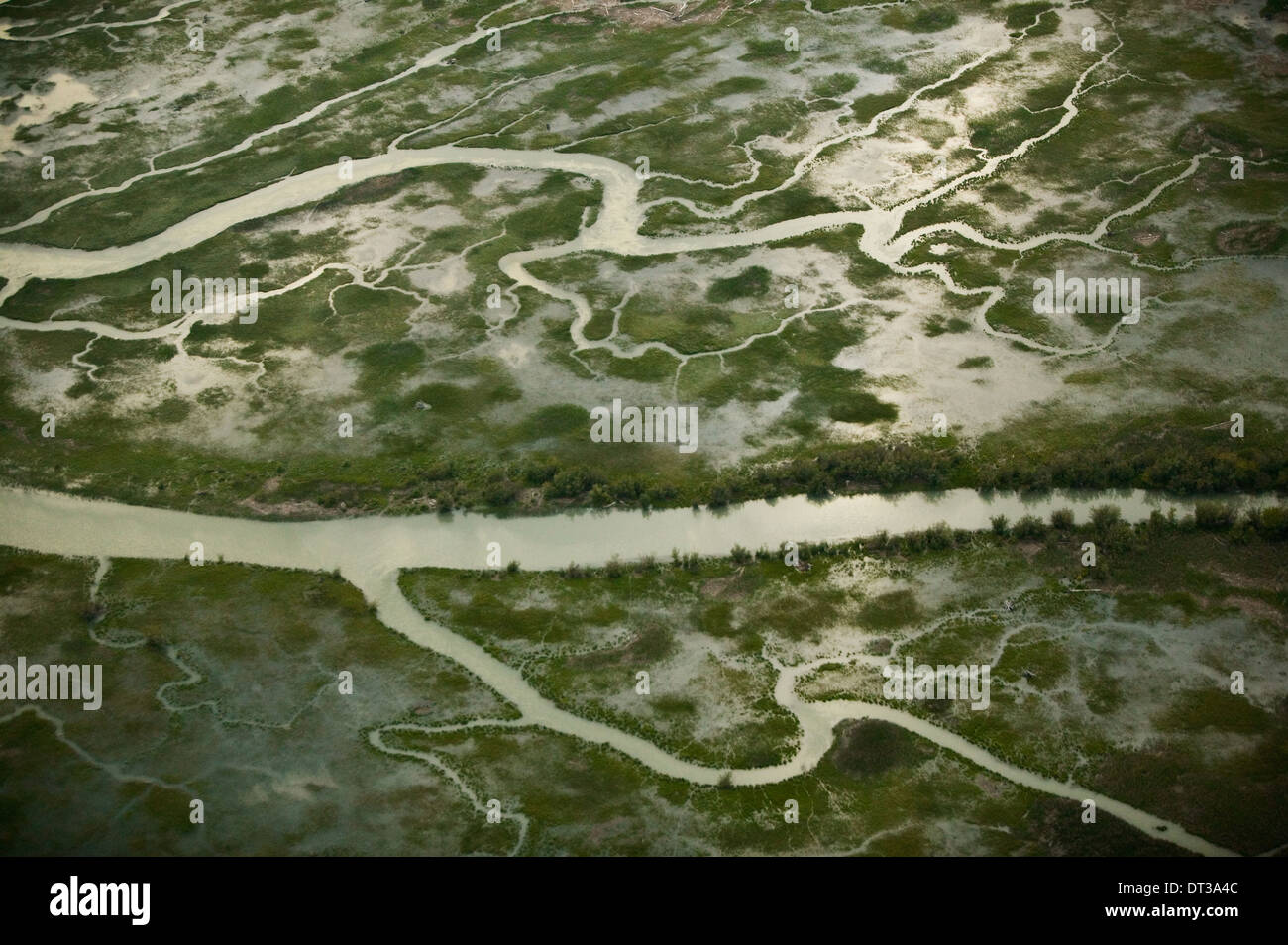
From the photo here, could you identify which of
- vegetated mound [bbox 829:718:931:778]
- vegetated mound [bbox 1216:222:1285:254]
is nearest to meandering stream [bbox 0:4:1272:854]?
vegetated mound [bbox 829:718:931:778]

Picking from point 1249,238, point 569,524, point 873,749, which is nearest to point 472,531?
point 569,524

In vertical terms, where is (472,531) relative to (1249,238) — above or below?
below

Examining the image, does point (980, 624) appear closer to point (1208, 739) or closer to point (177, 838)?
point (1208, 739)

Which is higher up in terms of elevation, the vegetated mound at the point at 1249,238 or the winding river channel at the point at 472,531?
the vegetated mound at the point at 1249,238

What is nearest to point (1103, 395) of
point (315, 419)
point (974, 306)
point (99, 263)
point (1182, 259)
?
point (974, 306)

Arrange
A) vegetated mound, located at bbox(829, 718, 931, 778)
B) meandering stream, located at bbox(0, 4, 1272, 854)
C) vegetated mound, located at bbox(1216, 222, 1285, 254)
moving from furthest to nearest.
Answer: vegetated mound, located at bbox(1216, 222, 1285, 254) → meandering stream, located at bbox(0, 4, 1272, 854) → vegetated mound, located at bbox(829, 718, 931, 778)

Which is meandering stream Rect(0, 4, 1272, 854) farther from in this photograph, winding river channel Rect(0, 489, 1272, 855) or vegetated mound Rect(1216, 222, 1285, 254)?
vegetated mound Rect(1216, 222, 1285, 254)

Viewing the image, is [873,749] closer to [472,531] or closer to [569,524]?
[569,524]

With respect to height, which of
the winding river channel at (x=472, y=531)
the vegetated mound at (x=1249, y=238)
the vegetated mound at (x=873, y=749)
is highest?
the vegetated mound at (x=1249, y=238)

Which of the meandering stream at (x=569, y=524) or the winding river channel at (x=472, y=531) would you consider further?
the winding river channel at (x=472, y=531)

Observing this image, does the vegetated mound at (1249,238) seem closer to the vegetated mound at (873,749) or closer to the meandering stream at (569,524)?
the meandering stream at (569,524)

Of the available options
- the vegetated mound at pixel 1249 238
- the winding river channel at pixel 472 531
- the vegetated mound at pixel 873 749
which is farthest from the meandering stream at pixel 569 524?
the vegetated mound at pixel 1249 238
